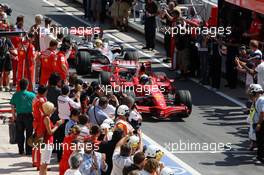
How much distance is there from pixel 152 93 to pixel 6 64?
442 cm

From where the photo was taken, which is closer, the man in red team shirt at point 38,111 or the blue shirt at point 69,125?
the blue shirt at point 69,125

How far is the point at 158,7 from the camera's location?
3619cm

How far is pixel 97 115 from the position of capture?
22500 mm

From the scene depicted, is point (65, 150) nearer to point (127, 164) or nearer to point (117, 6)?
point (127, 164)

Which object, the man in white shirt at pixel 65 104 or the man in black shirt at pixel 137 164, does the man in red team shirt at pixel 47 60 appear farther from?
the man in black shirt at pixel 137 164

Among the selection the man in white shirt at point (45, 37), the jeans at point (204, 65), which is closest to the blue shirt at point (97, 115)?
the man in white shirt at point (45, 37)

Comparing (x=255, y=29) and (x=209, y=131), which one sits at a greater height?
(x=255, y=29)

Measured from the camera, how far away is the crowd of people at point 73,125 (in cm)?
1934

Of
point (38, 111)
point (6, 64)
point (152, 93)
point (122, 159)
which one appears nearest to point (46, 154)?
point (38, 111)

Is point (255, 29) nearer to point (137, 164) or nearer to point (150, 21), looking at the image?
point (150, 21)

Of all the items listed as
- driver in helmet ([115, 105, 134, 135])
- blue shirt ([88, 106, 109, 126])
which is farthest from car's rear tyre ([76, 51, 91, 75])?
driver in helmet ([115, 105, 134, 135])

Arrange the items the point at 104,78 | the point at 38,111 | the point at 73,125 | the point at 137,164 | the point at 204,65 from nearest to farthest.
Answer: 1. the point at 137,164
2. the point at 73,125
3. the point at 38,111
4. the point at 104,78
5. the point at 204,65

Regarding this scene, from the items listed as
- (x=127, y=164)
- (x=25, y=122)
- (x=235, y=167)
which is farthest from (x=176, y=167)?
(x=127, y=164)

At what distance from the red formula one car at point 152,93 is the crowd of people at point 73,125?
1.18 m
